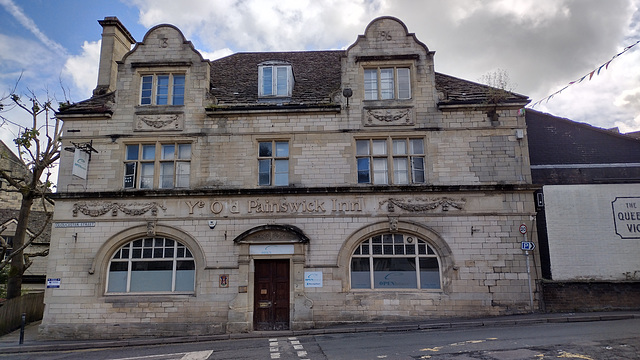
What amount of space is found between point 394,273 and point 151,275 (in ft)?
28.2

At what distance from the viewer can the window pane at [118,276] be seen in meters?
15.0

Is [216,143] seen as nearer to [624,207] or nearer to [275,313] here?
[275,313]

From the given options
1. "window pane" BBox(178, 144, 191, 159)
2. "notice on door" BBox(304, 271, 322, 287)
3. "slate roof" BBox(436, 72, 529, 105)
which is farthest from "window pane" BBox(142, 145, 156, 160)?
"slate roof" BBox(436, 72, 529, 105)

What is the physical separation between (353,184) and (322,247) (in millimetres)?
2508

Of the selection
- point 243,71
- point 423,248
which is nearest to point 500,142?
point 423,248

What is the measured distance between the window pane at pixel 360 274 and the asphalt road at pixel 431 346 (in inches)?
79.6

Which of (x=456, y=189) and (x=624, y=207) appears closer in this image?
(x=456, y=189)

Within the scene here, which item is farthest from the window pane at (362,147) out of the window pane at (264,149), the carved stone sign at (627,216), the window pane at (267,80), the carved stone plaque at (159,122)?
the carved stone sign at (627,216)

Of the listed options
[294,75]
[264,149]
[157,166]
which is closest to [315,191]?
[264,149]

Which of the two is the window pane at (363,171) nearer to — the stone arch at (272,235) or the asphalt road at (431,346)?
the stone arch at (272,235)

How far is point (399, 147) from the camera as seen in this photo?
1578cm

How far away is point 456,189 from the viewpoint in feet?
49.0

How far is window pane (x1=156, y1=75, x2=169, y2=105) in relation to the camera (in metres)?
16.4

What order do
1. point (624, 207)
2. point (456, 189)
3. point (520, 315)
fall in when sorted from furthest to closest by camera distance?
point (624, 207), point (456, 189), point (520, 315)
